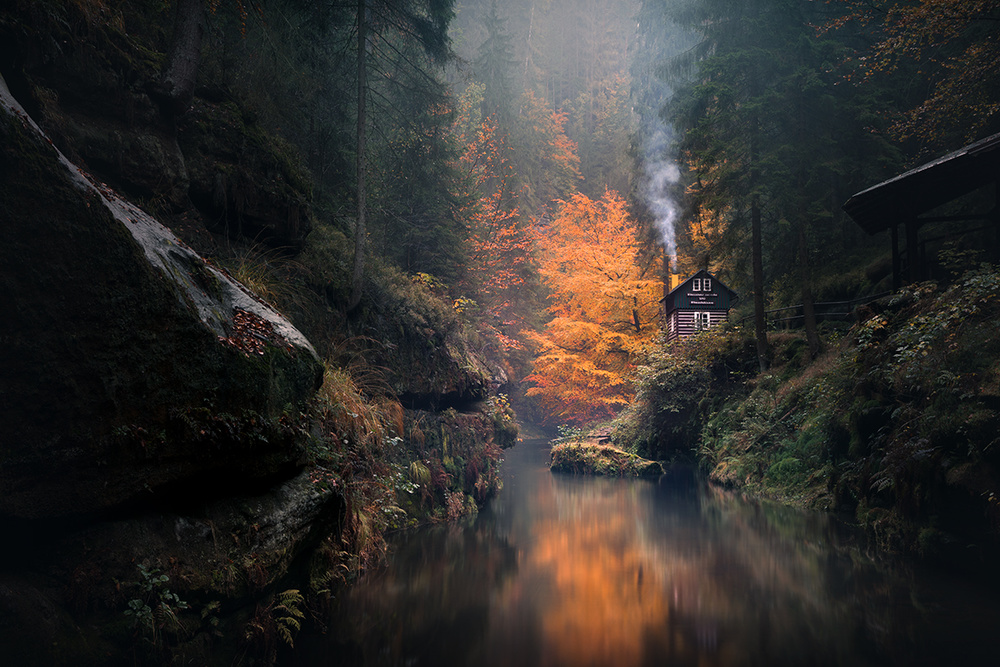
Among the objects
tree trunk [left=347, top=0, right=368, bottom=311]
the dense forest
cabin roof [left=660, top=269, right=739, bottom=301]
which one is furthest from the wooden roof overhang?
cabin roof [left=660, top=269, right=739, bottom=301]

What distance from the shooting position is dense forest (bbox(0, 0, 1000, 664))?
3891 millimetres

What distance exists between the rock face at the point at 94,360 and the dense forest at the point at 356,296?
0.02 meters

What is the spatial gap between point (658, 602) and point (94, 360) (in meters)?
6.75

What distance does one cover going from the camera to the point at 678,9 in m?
19.2

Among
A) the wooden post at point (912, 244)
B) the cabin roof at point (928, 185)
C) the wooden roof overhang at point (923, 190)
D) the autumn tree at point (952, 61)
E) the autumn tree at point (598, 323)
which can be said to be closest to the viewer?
the cabin roof at point (928, 185)

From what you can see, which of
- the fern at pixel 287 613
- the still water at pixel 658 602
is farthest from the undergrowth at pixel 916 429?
the fern at pixel 287 613

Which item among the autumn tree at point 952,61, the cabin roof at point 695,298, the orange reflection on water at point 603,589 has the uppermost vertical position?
the autumn tree at point 952,61

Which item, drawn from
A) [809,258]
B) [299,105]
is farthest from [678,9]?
[299,105]

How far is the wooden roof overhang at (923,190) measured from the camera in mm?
8695

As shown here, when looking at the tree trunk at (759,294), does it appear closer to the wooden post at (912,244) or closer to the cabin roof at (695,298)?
the wooden post at (912,244)

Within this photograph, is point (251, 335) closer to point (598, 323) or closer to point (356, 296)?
point (356, 296)

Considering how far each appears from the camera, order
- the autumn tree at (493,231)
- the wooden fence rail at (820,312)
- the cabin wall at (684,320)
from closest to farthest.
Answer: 1. the wooden fence rail at (820,312)
2. the autumn tree at (493,231)
3. the cabin wall at (684,320)

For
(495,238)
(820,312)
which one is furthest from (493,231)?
(820,312)

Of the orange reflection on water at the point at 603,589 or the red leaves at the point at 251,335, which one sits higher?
the red leaves at the point at 251,335
